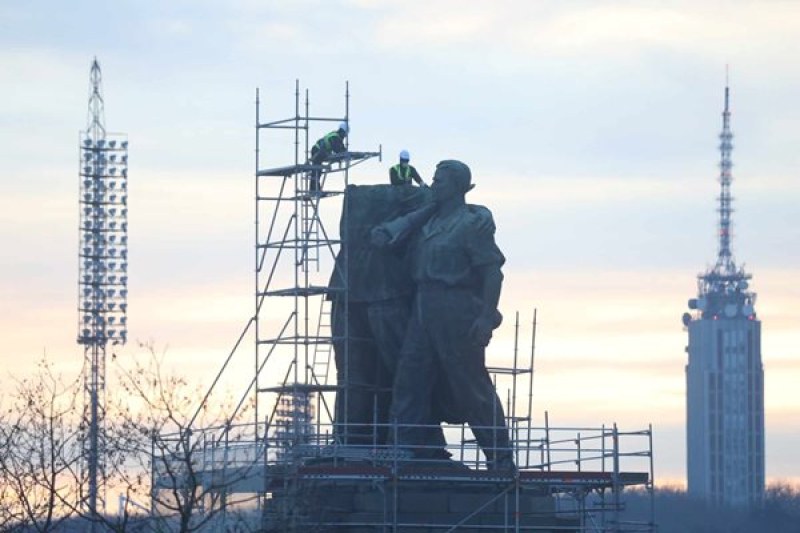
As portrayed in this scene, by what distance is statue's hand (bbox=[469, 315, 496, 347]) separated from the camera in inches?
2352

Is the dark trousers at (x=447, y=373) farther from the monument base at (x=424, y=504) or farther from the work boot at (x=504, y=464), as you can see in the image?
the monument base at (x=424, y=504)

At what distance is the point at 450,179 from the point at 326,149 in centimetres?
396

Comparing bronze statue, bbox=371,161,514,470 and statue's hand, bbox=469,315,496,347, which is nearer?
statue's hand, bbox=469,315,496,347

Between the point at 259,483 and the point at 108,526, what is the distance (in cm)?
920

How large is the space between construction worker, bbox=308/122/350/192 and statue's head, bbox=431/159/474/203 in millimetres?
3233

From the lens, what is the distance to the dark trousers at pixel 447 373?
60.2m

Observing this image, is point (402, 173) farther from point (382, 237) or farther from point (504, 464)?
point (504, 464)

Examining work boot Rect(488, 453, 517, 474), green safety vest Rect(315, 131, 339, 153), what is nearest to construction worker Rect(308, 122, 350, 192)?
green safety vest Rect(315, 131, 339, 153)

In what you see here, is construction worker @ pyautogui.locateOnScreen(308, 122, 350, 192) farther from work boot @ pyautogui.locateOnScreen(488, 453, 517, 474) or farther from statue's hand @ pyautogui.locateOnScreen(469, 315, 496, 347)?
work boot @ pyautogui.locateOnScreen(488, 453, 517, 474)

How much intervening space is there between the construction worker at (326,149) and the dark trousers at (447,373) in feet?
14.2

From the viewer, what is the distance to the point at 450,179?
199ft

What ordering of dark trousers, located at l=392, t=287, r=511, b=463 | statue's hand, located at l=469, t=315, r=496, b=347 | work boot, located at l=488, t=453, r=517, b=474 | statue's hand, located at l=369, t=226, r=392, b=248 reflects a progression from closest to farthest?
work boot, located at l=488, t=453, r=517, b=474 → statue's hand, located at l=469, t=315, r=496, b=347 → dark trousers, located at l=392, t=287, r=511, b=463 → statue's hand, located at l=369, t=226, r=392, b=248

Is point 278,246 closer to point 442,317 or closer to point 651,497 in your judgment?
point 442,317

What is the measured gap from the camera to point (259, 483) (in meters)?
58.6
